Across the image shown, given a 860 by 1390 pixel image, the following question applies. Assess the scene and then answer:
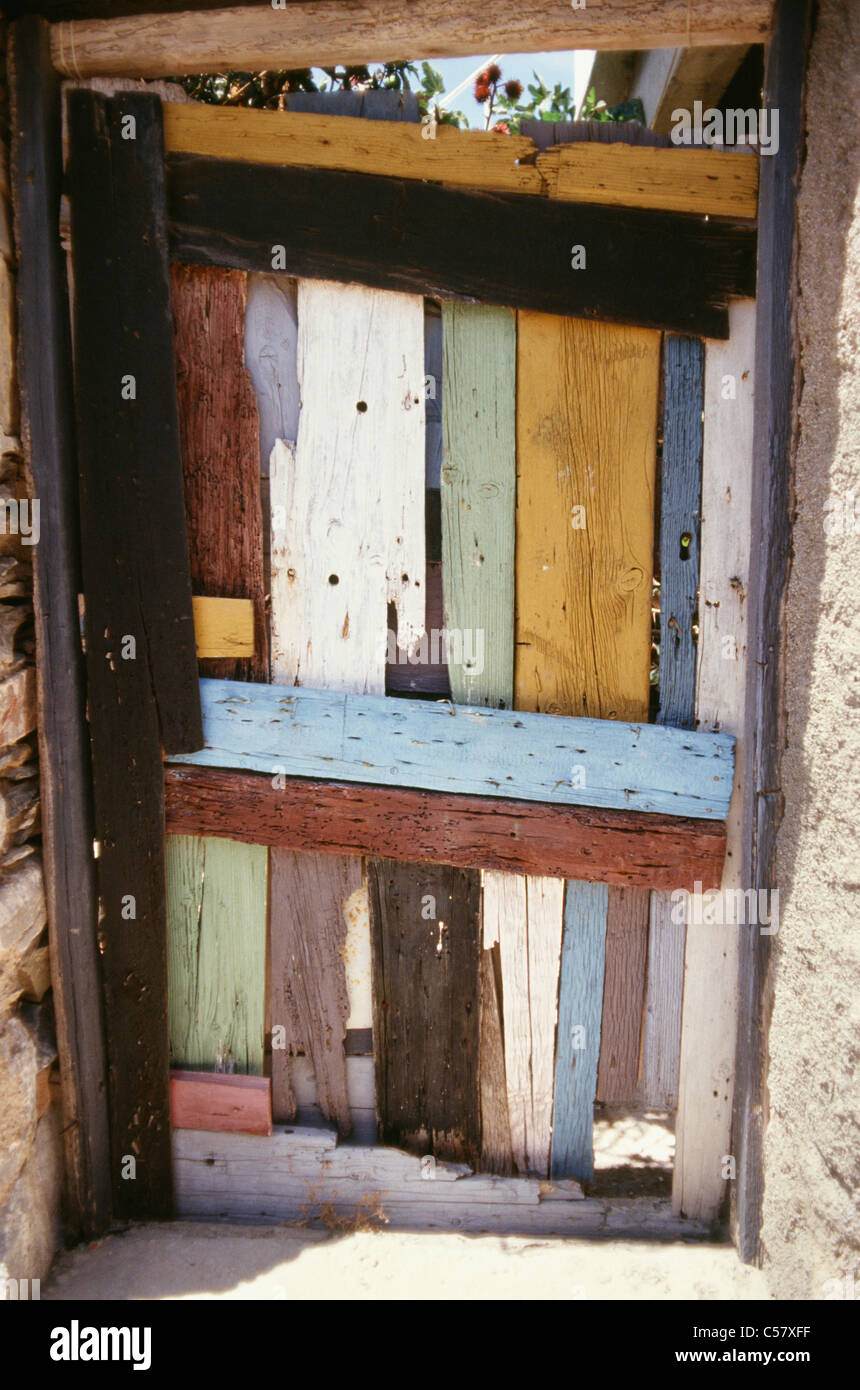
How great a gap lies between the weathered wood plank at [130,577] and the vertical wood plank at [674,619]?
109 cm

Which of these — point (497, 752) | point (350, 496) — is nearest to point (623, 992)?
point (497, 752)

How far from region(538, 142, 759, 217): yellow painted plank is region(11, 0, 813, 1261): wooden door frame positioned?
0.05 metres

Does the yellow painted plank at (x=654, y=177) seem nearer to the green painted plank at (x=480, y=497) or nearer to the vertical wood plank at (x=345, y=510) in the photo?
the green painted plank at (x=480, y=497)

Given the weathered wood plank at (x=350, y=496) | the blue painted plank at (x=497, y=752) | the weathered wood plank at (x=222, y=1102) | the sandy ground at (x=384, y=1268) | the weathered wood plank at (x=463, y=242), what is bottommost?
the sandy ground at (x=384, y=1268)

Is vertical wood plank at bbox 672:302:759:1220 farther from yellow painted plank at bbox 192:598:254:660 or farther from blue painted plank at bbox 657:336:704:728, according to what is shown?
yellow painted plank at bbox 192:598:254:660

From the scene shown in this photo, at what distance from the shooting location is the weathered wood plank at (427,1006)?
201 centimetres

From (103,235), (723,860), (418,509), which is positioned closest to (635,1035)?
(723,860)

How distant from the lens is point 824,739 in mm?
1621

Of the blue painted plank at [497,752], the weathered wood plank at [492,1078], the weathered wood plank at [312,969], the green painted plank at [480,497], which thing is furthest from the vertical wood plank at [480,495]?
the weathered wood plank at [492,1078]

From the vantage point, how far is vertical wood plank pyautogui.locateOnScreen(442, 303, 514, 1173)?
1847 mm

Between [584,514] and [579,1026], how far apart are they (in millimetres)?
1225

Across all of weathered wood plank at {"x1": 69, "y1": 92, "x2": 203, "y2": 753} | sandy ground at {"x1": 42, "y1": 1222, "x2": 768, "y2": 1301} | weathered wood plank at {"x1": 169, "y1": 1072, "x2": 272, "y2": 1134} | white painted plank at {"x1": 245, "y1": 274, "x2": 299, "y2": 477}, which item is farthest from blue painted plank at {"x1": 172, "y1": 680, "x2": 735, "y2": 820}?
sandy ground at {"x1": 42, "y1": 1222, "x2": 768, "y2": 1301}

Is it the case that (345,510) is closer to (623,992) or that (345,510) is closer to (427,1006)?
(427,1006)

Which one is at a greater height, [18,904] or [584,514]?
[584,514]
